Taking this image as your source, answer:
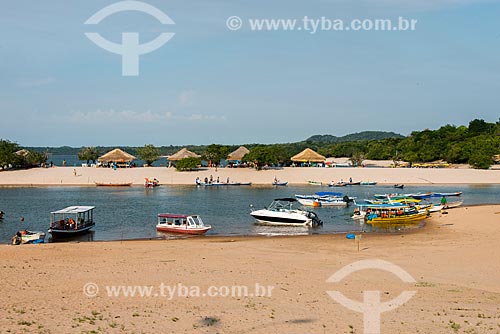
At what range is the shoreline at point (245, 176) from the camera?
74.9 meters

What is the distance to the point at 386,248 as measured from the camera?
26.6m

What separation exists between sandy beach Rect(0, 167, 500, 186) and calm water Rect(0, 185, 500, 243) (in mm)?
6204

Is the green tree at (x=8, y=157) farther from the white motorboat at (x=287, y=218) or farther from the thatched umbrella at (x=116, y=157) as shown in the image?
the white motorboat at (x=287, y=218)

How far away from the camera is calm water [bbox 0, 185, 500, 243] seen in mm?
35188

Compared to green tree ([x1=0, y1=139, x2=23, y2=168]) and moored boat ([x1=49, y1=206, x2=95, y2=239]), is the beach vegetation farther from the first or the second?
moored boat ([x1=49, y1=206, x2=95, y2=239])

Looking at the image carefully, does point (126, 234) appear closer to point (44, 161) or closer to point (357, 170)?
point (357, 170)

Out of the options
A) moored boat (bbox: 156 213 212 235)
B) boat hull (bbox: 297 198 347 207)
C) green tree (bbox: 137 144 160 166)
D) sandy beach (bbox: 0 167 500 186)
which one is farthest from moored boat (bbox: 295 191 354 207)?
green tree (bbox: 137 144 160 166)

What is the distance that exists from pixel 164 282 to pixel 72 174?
215ft

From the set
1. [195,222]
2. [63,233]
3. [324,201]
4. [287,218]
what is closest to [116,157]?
[324,201]

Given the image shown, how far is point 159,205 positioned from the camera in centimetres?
4891

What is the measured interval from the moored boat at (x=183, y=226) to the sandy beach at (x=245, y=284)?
9.63ft

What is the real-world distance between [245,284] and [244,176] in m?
61.2

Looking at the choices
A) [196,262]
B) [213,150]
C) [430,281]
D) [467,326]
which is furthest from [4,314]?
[213,150]

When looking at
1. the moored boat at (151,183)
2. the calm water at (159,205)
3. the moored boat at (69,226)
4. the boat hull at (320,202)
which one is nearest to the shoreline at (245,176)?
the moored boat at (151,183)
